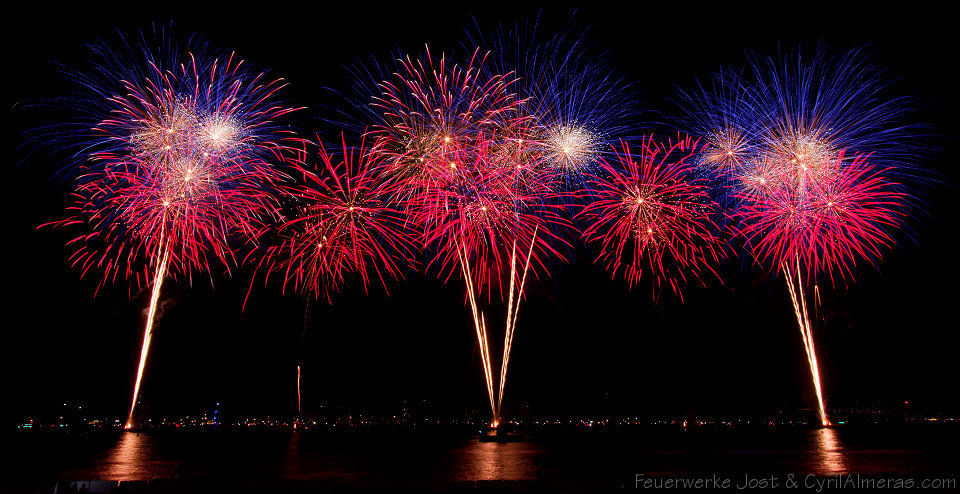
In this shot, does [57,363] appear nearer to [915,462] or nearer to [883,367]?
[915,462]

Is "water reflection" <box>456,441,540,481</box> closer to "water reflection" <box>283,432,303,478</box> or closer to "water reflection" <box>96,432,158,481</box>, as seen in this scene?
"water reflection" <box>283,432,303,478</box>

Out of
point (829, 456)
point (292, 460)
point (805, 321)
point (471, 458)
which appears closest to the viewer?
point (829, 456)

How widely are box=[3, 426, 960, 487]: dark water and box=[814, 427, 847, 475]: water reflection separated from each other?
28 mm

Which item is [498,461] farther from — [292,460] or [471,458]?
[292,460]

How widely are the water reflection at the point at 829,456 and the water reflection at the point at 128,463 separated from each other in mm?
18394

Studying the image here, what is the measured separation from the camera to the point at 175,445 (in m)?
30.4

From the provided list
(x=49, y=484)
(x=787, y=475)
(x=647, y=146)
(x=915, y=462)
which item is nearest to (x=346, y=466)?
(x=49, y=484)

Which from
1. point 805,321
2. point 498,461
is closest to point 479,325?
point 498,461

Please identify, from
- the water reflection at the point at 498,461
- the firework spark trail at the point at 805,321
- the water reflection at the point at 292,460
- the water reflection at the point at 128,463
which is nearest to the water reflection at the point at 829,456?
the firework spark trail at the point at 805,321

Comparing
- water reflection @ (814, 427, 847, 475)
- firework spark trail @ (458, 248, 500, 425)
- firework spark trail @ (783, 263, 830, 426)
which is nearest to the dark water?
water reflection @ (814, 427, 847, 475)

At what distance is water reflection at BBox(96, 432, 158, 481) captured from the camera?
18.6m

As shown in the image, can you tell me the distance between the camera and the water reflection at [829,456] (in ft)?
59.1

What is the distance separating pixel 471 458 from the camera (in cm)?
2238

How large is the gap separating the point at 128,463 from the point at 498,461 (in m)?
12.2
